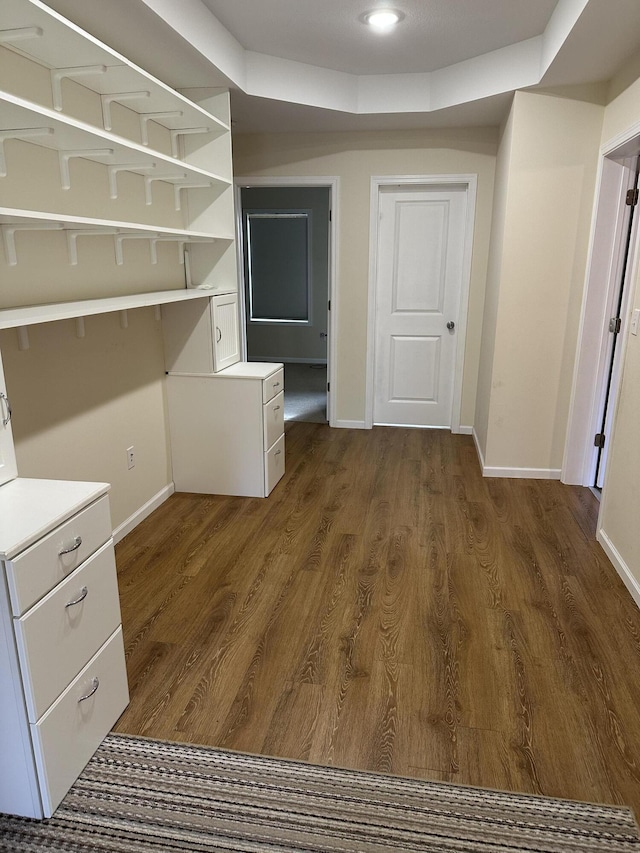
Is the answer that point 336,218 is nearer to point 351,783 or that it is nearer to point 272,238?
point 272,238

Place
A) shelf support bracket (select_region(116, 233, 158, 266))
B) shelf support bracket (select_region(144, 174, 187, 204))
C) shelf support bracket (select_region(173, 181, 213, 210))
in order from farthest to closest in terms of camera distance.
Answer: shelf support bracket (select_region(173, 181, 213, 210)) → shelf support bracket (select_region(144, 174, 187, 204)) → shelf support bracket (select_region(116, 233, 158, 266))

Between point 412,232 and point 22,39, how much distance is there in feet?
11.2

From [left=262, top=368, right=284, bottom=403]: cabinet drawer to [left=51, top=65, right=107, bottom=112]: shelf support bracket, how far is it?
5.60ft

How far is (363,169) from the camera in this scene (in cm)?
471

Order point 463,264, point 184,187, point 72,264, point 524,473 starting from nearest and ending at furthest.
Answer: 1. point 72,264
2. point 184,187
3. point 524,473
4. point 463,264

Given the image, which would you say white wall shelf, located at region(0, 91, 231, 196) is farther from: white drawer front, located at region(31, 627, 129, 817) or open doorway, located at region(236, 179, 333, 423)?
open doorway, located at region(236, 179, 333, 423)

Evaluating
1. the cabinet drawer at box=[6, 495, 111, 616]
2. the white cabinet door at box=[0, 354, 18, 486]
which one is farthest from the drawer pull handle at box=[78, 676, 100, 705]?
the white cabinet door at box=[0, 354, 18, 486]

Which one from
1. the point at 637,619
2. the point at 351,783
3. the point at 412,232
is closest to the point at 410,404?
the point at 412,232

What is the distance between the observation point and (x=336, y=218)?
487cm

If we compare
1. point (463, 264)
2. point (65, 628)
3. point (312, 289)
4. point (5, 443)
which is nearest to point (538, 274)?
point (463, 264)

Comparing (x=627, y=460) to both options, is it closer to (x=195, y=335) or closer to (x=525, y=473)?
(x=525, y=473)

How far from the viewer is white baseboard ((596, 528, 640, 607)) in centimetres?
261

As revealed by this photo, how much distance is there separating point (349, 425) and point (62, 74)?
3523 mm

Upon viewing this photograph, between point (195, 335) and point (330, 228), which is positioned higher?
point (330, 228)
